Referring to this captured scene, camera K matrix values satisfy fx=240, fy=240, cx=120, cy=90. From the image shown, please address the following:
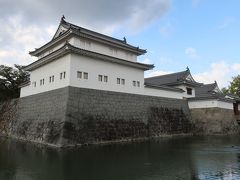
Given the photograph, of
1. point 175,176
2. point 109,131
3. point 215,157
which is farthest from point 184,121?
point 175,176

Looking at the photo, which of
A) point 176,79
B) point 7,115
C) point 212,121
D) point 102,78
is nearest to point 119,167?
point 102,78

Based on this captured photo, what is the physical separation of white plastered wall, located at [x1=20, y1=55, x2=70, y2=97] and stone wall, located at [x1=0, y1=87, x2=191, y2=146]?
0.45 metres

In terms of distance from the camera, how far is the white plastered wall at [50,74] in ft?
43.8

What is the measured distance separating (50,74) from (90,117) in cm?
422

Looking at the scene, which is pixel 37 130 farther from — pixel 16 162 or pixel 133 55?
pixel 133 55

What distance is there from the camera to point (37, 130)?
1390 centimetres

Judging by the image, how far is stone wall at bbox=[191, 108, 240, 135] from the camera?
63.3 feet

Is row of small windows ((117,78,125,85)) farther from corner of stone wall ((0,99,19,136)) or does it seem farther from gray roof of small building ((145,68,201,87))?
corner of stone wall ((0,99,19,136))

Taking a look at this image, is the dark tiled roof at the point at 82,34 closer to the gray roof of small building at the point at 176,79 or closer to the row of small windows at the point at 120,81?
the row of small windows at the point at 120,81

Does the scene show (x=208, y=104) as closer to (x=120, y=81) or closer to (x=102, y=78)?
(x=120, y=81)

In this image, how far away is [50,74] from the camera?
1495 cm

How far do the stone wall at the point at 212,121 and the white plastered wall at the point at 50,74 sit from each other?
→ 11611 millimetres

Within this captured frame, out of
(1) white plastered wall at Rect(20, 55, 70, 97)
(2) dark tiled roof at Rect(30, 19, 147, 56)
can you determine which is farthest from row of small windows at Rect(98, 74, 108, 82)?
(2) dark tiled roof at Rect(30, 19, 147, 56)

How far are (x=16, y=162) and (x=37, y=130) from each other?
6251mm
